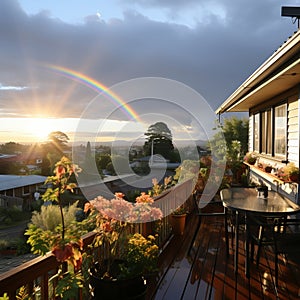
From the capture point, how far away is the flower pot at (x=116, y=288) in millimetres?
2059

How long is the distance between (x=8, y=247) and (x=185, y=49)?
880 centimetres

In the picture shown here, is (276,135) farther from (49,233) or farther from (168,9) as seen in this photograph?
(49,233)

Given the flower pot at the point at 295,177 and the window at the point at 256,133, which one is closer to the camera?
the flower pot at the point at 295,177

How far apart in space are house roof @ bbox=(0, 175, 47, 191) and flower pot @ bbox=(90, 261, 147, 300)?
10.8 meters

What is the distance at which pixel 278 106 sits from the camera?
5.83 m

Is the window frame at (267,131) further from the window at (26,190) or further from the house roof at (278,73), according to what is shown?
the window at (26,190)

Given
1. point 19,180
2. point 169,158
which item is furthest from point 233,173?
point 19,180

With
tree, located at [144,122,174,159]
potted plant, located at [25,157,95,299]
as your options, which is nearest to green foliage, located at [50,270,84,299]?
potted plant, located at [25,157,95,299]

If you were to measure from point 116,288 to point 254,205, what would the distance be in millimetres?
1928

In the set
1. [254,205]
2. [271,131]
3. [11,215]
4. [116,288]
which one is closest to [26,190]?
[11,215]

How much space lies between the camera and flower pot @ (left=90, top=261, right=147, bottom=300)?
206 centimetres

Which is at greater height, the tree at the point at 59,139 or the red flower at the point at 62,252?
the tree at the point at 59,139

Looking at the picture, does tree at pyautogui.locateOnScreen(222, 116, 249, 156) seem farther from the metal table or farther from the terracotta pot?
the terracotta pot

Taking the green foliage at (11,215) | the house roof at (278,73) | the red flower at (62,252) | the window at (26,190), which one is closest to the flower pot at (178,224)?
the house roof at (278,73)
